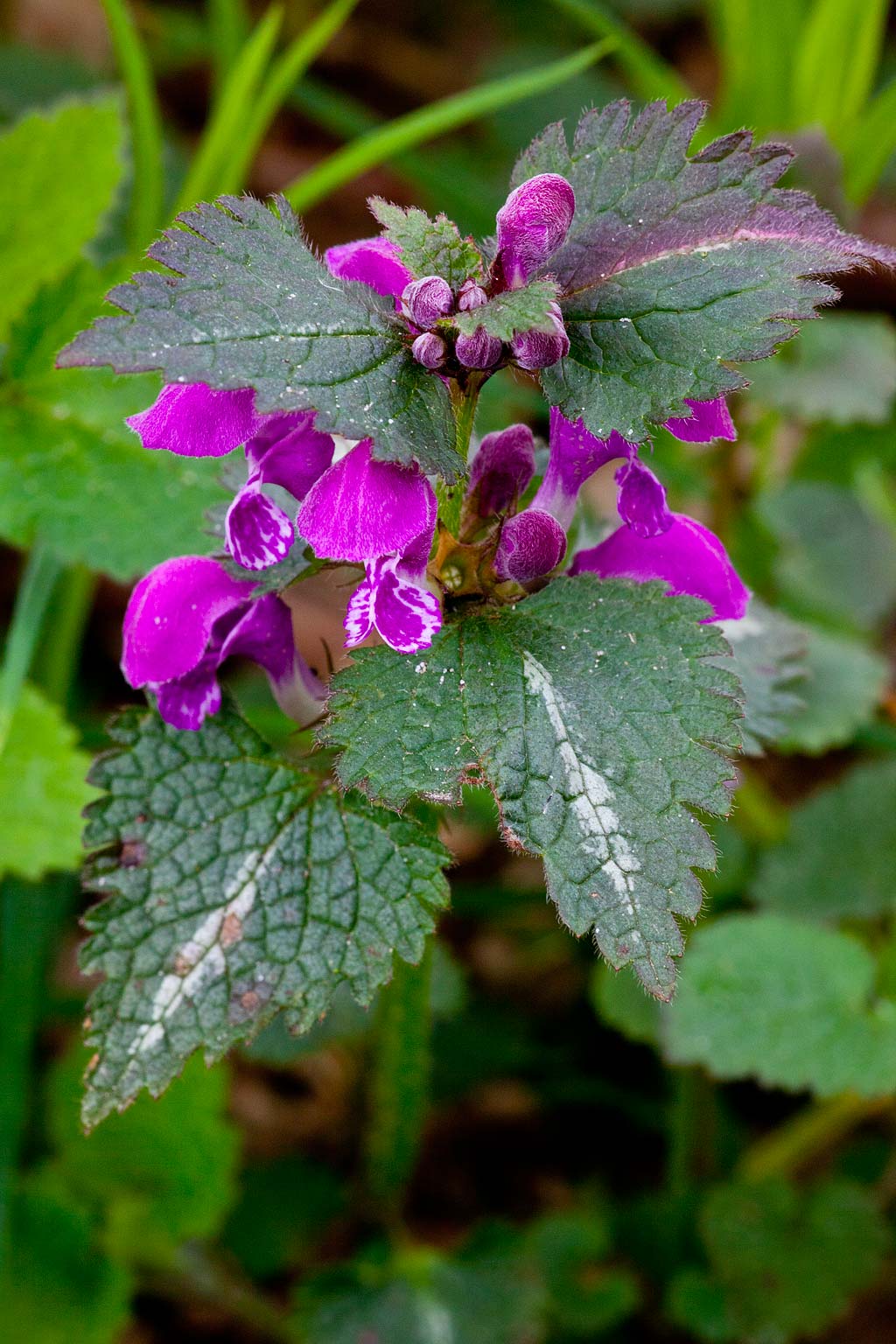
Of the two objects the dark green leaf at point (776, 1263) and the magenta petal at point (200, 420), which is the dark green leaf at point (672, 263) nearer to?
the magenta petal at point (200, 420)

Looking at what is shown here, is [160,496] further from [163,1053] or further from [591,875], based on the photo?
[591,875]

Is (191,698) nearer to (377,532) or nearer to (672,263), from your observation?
(377,532)

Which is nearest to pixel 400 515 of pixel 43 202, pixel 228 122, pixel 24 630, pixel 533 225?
pixel 533 225

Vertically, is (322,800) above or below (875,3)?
below

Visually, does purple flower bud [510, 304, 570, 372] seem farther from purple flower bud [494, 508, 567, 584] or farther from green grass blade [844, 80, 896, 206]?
green grass blade [844, 80, 896, 206]

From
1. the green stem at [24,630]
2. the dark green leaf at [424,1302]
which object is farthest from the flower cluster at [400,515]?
the dark green leaf at [424,1302]

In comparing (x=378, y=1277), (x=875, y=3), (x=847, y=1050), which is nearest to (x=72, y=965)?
(x=378, y=1277)
